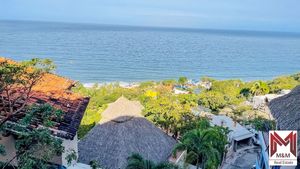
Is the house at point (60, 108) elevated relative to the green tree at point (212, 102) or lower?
elevated

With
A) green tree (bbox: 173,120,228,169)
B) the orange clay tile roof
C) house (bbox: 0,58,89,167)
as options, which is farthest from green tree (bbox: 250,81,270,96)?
the orange clay tile roof

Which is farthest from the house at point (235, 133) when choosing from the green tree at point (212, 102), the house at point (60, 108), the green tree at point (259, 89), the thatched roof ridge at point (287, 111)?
the green tree at point (259, 89)

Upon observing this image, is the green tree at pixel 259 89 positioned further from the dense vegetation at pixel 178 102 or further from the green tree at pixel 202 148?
the green tree at pixel 202 148

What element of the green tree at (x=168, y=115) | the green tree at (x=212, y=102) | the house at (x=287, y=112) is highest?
the house at (x=287, y=112)

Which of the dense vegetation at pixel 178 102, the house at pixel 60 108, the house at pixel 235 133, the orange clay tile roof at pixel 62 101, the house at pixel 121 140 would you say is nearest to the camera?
the house at pixel 60 108

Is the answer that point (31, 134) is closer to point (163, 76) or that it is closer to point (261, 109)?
point (261, 109)

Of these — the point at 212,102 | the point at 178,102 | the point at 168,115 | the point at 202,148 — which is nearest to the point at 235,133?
the point at 168,115

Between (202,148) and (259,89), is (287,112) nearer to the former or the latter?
(202,148)
